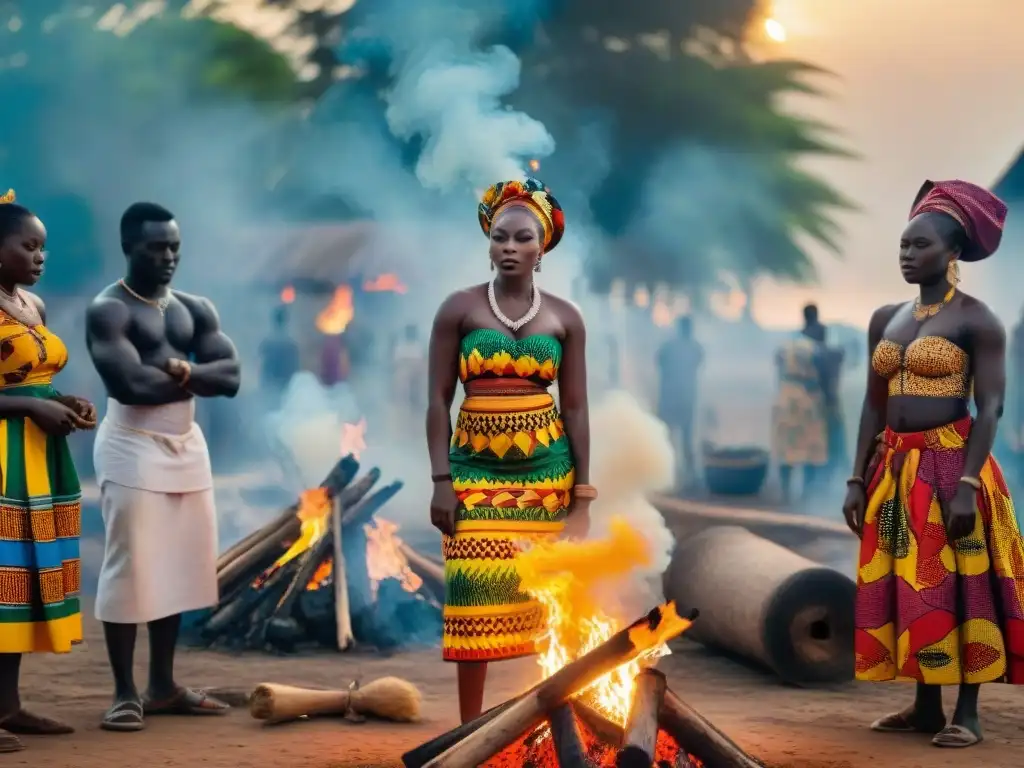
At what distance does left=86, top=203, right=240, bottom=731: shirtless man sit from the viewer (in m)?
6.68

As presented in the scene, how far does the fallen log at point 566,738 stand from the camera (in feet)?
16.0

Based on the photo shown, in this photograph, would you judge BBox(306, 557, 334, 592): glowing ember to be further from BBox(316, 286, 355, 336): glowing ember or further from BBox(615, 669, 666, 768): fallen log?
BBox(316, 286, 355, 336): glowing ember

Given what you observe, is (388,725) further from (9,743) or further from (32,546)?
(32,546)

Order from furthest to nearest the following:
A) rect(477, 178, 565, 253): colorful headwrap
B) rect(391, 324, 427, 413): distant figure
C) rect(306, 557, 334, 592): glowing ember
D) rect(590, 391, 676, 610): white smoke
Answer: rect(391, 324, 427, 413): distant figure → rect(590, 391, 676, 610): white smoke → rect(306, 557, 334, 592): glowing ember → rect(477, 178, 565, 253): colorful headwrap

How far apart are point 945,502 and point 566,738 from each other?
2.25m

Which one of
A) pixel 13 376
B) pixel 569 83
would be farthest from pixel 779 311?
pixel 13 376

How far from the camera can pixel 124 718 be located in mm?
6633

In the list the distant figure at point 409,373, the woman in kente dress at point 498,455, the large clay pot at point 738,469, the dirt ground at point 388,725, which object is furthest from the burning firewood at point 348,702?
the large clay pot at point 738,469

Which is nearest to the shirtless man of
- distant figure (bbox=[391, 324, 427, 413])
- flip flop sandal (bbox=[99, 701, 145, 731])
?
flip flop sandal (bbox=[99, 701, 145, 731])

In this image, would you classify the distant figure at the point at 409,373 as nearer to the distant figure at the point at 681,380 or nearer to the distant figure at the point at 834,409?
the distant figure at the point at 681,380

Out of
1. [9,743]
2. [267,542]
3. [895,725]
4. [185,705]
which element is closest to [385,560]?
[267,542]

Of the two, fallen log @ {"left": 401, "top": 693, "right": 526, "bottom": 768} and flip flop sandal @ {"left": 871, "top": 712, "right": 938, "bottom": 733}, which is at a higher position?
fallen log @ {"left": 401, "top": 693, "right": 526, "bottom": 768}

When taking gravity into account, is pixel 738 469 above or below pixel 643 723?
above

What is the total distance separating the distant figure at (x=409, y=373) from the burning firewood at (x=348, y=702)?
21.5ft
